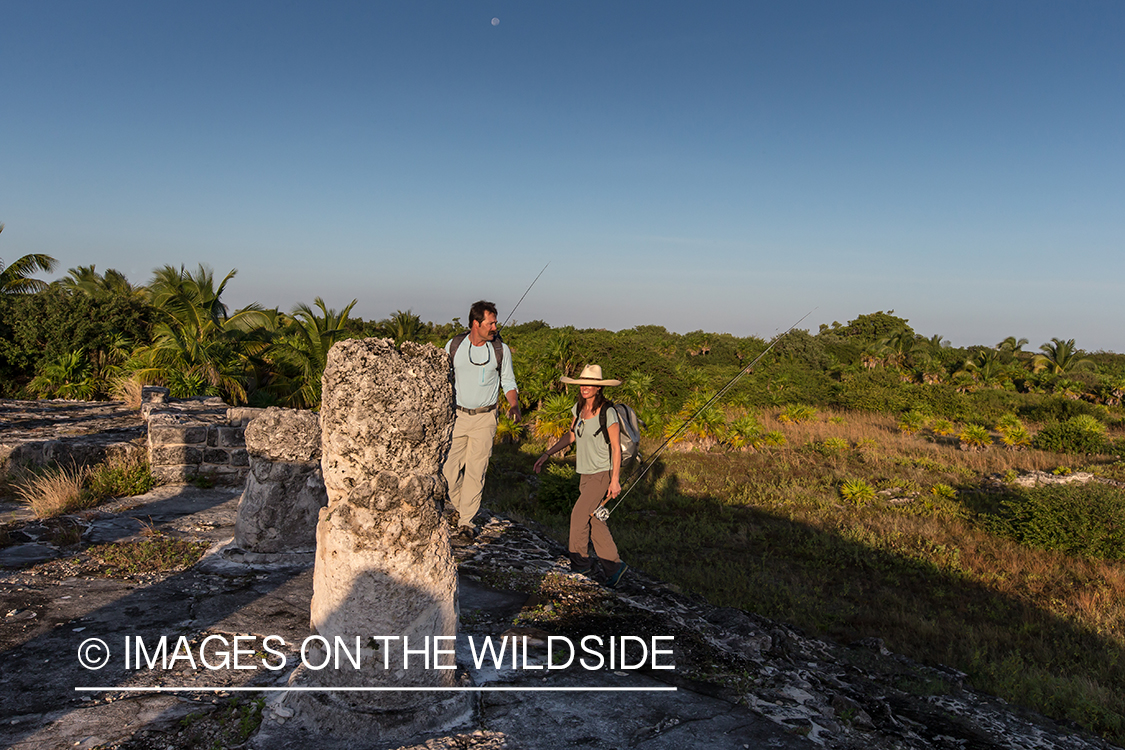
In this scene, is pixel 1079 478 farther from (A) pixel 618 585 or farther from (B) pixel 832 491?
(A) pixel 618 585

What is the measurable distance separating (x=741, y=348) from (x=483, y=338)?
32527 millimetres

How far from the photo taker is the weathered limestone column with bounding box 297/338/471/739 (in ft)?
8.81

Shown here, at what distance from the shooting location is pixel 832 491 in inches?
459

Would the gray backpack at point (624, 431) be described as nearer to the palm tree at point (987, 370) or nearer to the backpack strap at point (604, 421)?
the backpack strap at point (604, 421)

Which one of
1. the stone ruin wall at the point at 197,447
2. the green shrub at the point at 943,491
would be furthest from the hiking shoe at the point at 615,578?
the green shrub at the point at 943,491

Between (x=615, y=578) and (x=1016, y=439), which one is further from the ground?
(x=615, y=578)

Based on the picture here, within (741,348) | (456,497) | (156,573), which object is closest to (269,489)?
(156,573)

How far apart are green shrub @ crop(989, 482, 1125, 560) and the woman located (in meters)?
6.98

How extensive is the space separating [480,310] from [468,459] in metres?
1.30

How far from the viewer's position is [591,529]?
5.27 m

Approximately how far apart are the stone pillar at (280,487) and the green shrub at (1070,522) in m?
9.22

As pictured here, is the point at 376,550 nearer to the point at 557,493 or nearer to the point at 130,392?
the point at 557,493

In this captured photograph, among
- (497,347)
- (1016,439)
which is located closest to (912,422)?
(1016,439)

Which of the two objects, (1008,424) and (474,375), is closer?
(474,375)
